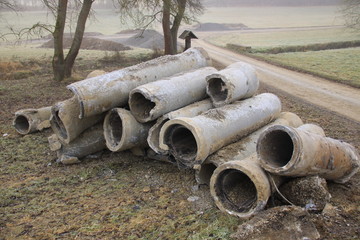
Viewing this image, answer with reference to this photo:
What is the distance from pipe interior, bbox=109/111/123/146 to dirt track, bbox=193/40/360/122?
7668 mm

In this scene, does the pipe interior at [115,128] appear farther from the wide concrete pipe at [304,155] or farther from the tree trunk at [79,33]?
the tree trunk at [79,33]

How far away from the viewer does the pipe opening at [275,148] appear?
5.28 meters

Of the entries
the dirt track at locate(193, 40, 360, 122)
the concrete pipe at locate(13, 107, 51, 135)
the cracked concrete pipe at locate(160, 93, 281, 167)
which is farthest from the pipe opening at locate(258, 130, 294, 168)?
the concrete pipe at locate(13, 107, 51, 135)

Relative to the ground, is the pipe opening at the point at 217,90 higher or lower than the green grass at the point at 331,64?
higher

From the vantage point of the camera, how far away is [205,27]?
185 ft

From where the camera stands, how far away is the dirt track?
12.0m

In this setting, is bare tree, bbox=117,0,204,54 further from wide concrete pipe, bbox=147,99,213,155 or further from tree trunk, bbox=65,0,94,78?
wide concrete pipe, bbox=147,99,213,155

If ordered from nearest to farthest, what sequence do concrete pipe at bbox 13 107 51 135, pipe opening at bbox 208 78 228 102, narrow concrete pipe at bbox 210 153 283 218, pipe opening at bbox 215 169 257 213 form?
narrow concrete pipe at bbox 210 153 283 218, pipe opening at bbox 215 169 257 213, pipe opening at bbox 208 78 228 102, concrete pipe at bbox 13 107 51 135

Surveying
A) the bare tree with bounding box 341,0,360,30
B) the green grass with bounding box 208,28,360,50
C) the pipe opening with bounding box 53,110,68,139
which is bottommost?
the green grass with bounding box 208,28,360,50

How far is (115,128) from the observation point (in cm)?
736

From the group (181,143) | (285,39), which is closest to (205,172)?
(181,143)

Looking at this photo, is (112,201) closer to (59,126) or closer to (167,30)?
(59,126)

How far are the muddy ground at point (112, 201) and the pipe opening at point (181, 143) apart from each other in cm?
60

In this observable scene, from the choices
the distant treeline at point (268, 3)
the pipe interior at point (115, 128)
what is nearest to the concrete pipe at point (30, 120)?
the pipe interior at point (115, 128)
